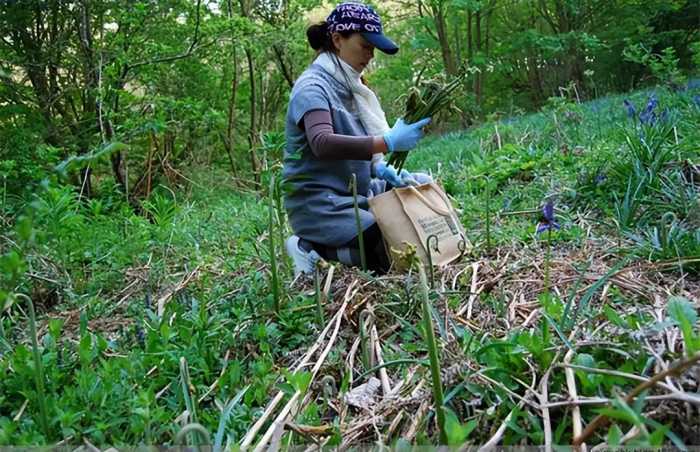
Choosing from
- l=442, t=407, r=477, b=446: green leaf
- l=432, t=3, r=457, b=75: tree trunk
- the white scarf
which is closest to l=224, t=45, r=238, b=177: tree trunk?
l=432, t=3, r=457, b=75: tree trunk

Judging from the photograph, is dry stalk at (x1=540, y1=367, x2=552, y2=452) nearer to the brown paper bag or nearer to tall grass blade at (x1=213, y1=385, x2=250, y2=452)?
tall grass blade at (x1=213, y1=385, x2=250, y2=452)

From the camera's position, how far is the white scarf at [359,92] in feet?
8.70

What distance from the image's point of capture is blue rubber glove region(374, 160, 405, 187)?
292 cm

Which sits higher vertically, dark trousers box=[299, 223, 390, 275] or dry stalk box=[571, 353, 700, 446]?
dry stalk box=[571, 353, 700, 446]

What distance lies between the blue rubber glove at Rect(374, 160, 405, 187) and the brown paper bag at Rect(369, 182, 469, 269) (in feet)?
1.66

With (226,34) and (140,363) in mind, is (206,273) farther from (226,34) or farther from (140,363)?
(226,34)

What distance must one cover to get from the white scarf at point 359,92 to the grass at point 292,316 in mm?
710

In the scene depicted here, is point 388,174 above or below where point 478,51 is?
below

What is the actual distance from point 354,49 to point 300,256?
3.26ft

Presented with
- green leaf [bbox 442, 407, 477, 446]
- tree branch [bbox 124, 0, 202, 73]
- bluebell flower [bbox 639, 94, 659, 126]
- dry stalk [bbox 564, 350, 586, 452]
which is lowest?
dry stalk [bbox 564, 350, 586, 452]

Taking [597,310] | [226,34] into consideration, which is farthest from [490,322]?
[226,34]

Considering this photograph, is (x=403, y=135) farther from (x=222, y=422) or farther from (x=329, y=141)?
(x=222, y=422)

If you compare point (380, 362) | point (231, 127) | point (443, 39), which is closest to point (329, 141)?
point (380, 362)

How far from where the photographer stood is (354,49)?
8.66 ft
